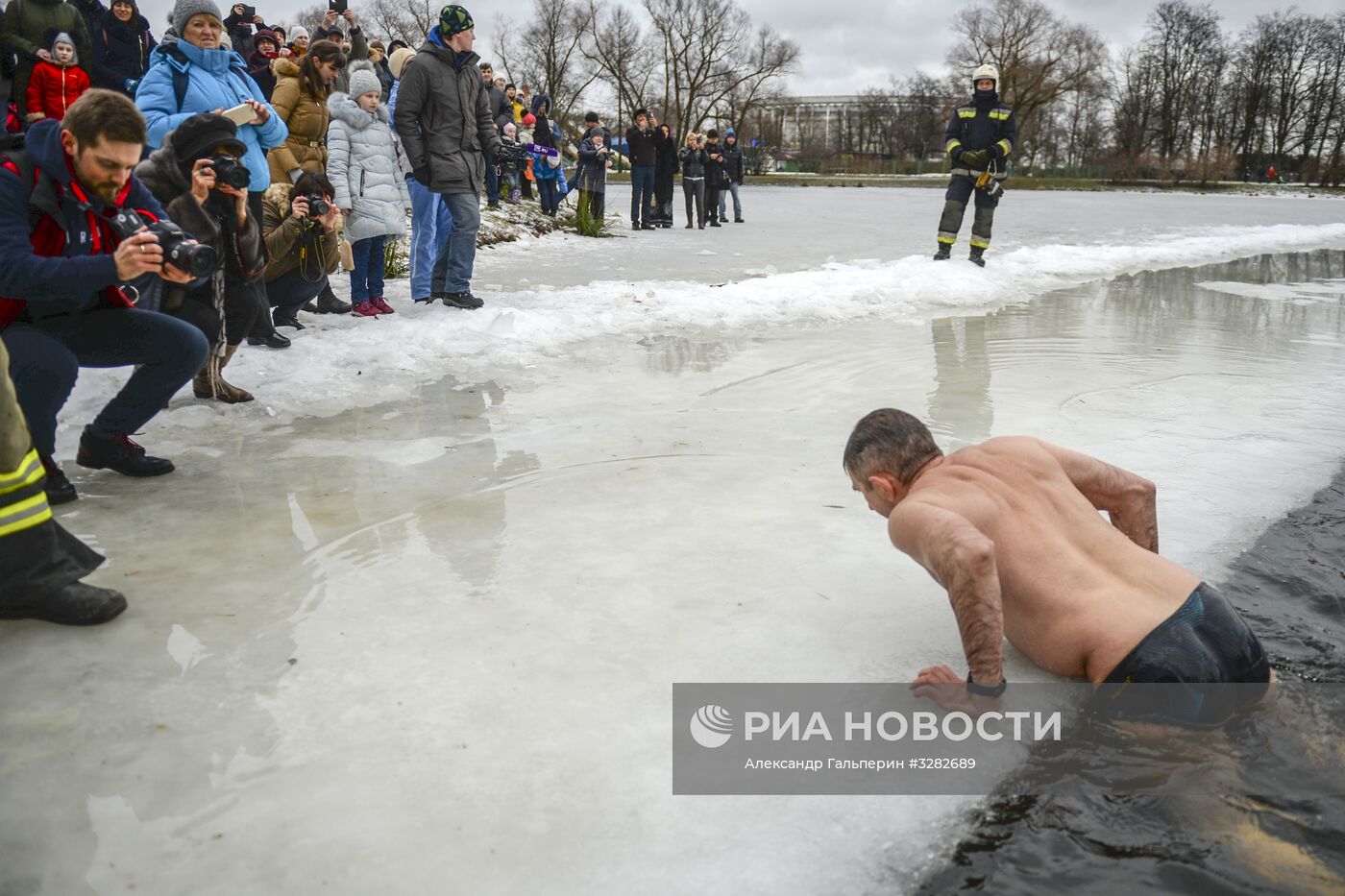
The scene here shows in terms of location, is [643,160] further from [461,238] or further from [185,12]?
[185,12]

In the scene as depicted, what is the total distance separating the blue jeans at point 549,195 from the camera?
15172 millimetres

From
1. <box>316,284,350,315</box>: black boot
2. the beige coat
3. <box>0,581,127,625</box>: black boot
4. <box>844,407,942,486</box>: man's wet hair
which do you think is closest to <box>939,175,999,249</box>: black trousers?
<box>316,284,350,315</box>: black boot

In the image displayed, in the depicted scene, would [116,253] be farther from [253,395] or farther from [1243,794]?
[1243,794]

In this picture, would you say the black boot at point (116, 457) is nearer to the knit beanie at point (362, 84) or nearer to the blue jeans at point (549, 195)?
the knit beanie at point (362, 84)

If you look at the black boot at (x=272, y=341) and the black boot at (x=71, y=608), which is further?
the black boot at (x=272, y=341)

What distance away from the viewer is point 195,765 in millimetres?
2201

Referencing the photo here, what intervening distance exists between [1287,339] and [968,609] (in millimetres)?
6062

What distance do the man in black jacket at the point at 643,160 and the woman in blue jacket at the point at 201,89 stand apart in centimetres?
874

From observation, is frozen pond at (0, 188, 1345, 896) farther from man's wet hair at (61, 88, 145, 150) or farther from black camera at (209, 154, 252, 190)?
man's wet hair at (61, 88, 145, 150)

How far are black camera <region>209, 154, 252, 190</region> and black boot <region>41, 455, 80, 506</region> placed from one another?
60.6 inches

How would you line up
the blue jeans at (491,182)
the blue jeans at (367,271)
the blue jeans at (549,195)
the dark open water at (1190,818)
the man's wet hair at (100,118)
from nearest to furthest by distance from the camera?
the dark open water at (1190,818) < the man's wet hair at (100,118) < the blue jeans at (367,271) < the blue jeans at (491,182) < the blue jeans at (549,195)

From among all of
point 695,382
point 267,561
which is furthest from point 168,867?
point 695,382

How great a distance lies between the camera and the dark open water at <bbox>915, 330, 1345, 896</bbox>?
1.91m

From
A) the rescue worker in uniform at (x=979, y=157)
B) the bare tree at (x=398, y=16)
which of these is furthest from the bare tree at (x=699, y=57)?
the rescue worker in uniform at (x=979, y=157)
